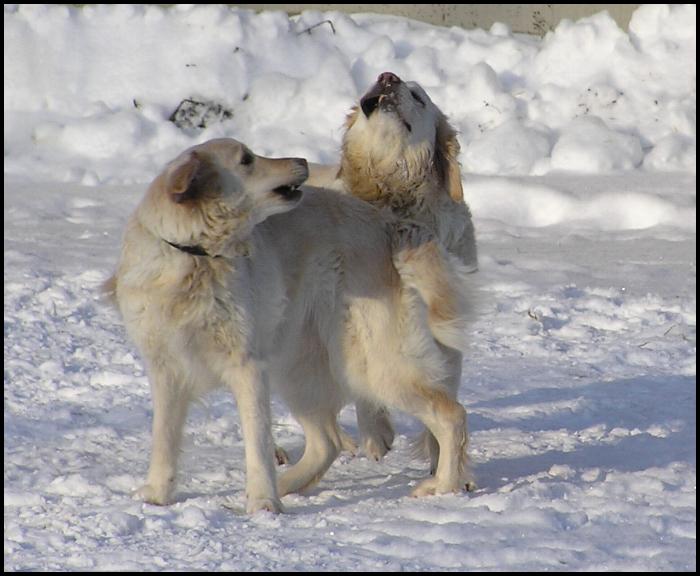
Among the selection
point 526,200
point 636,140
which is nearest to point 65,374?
point 526,200

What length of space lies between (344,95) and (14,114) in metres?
2.81

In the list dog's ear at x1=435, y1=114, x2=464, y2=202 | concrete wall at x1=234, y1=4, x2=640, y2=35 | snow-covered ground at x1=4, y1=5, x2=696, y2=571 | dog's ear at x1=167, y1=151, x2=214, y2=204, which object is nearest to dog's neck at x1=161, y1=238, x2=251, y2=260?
dog's ear at x1=167, y1=151, x2=214, y2=204

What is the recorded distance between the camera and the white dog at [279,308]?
15.0 feet

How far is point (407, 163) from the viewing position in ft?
17.4

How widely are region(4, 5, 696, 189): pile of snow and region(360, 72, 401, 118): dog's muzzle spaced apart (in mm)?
5192

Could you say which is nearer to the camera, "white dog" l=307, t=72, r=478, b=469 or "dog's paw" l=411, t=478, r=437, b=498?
"dog's paw" l=411, t=478, r=437, b=498

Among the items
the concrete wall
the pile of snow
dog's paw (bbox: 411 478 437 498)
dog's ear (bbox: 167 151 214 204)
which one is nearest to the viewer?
dog's ear (bbox: 167 151 214 204)

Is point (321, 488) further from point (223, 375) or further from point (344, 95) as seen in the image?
point (344, 95)

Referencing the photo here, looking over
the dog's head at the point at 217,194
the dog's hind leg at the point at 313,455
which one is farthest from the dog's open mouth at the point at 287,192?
the dog's hind leg at the point at 313,455

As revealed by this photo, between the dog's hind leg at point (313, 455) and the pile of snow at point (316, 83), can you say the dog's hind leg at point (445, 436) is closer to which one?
the dog's hind leg at point (313, 455)

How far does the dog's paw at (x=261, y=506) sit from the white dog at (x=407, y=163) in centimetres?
103

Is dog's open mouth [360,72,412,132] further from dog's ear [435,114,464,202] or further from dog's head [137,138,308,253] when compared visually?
dog's head [137,138,308,253]

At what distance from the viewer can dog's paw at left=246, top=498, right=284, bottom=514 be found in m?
4.54

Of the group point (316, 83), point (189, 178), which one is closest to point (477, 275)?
point (189, 178)
